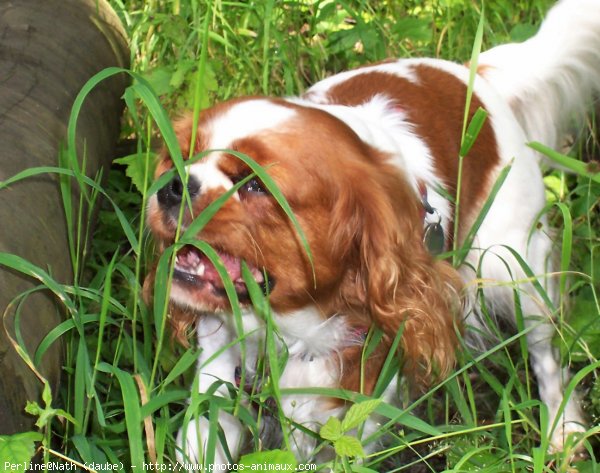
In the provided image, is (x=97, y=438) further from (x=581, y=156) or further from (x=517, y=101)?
(x=581, y=156)

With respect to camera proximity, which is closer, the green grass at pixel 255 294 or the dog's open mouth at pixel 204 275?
the green grass at pixel 255 294

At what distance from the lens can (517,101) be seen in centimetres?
312

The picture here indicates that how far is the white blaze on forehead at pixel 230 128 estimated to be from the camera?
7.15 feet

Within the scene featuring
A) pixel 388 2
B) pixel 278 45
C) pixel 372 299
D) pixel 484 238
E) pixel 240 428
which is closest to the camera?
pixel 372 299

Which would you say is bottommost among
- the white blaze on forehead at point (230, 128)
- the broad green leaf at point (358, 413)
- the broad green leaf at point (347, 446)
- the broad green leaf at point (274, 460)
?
the broad green leaf at point (274, 460)

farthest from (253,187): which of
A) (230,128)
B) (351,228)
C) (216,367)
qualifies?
(216,367)

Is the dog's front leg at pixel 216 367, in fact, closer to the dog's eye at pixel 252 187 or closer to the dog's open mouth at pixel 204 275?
the dog's open mouth at pixel 204 275

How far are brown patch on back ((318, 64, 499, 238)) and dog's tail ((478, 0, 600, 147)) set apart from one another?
311 mm

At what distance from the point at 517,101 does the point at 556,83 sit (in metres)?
0.18

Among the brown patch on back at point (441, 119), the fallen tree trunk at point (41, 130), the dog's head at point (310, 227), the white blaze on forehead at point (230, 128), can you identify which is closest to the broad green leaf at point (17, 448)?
the fallen tree trunk at point (41, 130)

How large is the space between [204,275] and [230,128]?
343mm

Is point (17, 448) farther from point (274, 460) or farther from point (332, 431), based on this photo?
point (332, 431)

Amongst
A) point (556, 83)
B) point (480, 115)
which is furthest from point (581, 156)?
point (480, 115)

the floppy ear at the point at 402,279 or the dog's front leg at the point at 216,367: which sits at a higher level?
the floppy ear at the point at 402,279
